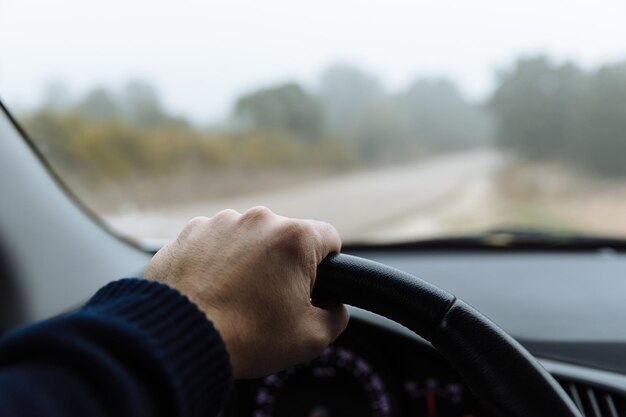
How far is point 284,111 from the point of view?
11.0ft

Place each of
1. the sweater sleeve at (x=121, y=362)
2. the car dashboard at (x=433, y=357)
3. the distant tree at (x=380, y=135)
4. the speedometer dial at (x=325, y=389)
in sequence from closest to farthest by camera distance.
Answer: the sweater sleeve at (x=121, y=362) < the car dashboard at (x=433, y=357) < the speedometer dial at (x=325, y=389) < the distant tree at (x=380, y=135)

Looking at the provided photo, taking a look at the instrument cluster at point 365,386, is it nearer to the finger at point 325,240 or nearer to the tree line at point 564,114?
the finger at point 325,240

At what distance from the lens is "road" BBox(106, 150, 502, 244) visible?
313 centimetres

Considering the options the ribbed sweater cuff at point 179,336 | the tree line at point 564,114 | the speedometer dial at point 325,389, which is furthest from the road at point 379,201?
the ribbed sweater cuff at point 179,336

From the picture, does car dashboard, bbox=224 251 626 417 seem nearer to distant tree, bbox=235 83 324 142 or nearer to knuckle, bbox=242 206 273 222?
distant tree, bbox=235 83 324 142

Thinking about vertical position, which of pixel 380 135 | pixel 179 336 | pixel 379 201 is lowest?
pixel 379 201

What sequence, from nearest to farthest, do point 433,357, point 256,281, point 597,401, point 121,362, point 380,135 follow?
point 121,362, point 256,281, point 597,401, point 433,357, point 380,135

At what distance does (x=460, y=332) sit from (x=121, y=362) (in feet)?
1.84

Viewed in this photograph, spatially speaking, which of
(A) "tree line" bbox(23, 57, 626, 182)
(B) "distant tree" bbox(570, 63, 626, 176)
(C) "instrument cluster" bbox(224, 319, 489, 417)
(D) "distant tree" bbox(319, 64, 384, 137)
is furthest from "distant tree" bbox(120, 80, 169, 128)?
(B) "distant tree" bbox(570, 63, 626, 176)

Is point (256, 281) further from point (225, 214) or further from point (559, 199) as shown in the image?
point (559, 199)

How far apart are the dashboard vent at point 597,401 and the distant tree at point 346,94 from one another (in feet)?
5.48

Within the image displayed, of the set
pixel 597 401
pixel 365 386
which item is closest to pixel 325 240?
pixel 597 401

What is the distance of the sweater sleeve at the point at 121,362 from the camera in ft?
2.77

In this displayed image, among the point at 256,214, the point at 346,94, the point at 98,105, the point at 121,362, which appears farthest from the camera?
the point at 346,94
